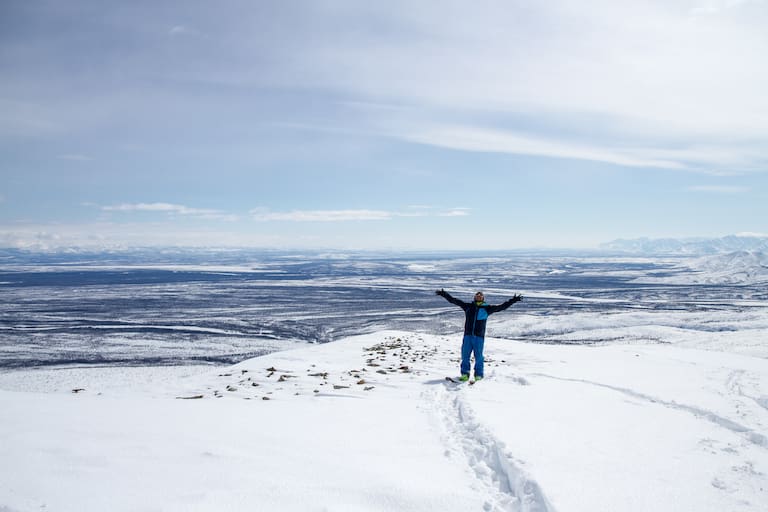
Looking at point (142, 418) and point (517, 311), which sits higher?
point (142, 418)

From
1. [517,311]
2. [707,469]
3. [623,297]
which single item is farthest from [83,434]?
[623,297]

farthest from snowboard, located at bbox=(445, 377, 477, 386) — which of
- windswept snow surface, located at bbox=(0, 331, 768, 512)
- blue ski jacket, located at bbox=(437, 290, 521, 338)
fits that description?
blue ski jacket, located at bbox=(437, 290, 521, 338)

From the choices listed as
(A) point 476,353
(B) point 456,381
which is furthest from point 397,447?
(A) point 476,353

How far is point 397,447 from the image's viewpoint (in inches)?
187

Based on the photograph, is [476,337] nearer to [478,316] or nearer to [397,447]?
[478,316]

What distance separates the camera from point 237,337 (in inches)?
1160

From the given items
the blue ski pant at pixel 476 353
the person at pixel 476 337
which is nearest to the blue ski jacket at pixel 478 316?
the person at pixel 476 337

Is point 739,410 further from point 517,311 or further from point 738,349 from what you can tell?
point 517,311

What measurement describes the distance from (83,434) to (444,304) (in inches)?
1736

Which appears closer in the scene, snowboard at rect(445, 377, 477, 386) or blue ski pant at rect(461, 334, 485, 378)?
snowboard at rect(445, 377, 477, 386)

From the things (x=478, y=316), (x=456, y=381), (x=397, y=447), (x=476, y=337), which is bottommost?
(x=456, y=381)

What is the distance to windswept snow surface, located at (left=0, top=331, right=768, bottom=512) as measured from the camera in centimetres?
335

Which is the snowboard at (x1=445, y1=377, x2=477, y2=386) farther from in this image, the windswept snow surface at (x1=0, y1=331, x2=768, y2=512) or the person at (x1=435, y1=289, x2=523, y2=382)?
the windswept snow surface at (x1=0, y1=331, x2=768, y2=512)

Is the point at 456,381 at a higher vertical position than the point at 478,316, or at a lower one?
lower
